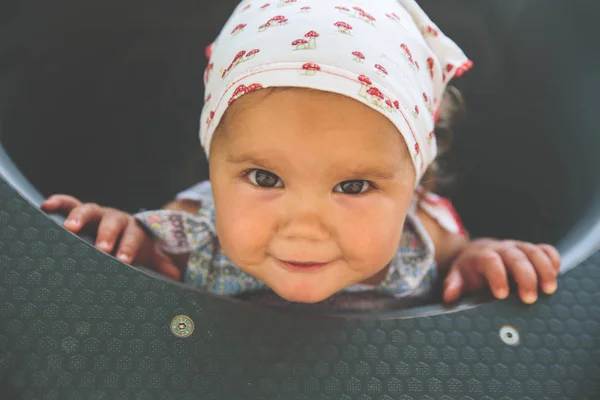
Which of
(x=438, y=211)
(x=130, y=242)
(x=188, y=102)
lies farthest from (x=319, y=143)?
(x=188, y=102)

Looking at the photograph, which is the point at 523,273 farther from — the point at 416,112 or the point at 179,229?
the point at 179,229

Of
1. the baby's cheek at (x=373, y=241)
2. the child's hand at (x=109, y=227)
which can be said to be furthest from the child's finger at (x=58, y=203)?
the baby's cheek at (x=373, y=241)

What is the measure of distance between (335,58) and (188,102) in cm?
56

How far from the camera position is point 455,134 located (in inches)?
42.3

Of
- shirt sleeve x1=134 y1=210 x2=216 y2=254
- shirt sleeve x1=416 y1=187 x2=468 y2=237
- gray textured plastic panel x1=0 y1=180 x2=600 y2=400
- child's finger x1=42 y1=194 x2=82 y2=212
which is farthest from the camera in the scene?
shirt sleeve x1=416 y1=187 x2=468 y2=237

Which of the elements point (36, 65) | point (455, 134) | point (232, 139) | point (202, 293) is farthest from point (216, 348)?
point (455, 134)

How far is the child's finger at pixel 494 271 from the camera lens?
2.23 ft

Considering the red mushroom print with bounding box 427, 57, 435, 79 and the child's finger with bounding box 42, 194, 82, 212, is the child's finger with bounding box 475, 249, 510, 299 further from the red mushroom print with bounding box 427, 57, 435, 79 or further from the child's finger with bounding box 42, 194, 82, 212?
the child's finger with bounding box 42, 194, 82, 212

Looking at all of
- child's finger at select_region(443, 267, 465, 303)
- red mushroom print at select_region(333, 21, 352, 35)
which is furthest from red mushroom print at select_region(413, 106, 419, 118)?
child's finger at select_region(443, 267, 465, 303)

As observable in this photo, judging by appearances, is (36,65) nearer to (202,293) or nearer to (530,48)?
(202,293)

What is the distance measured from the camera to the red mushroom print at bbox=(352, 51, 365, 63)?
0.59 metres

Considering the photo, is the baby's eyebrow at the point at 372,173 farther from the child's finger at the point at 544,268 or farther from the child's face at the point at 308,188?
the child's finger at the point at 544,268

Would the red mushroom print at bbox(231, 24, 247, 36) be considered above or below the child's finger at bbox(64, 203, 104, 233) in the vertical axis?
above

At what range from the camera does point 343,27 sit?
1.99 feet
